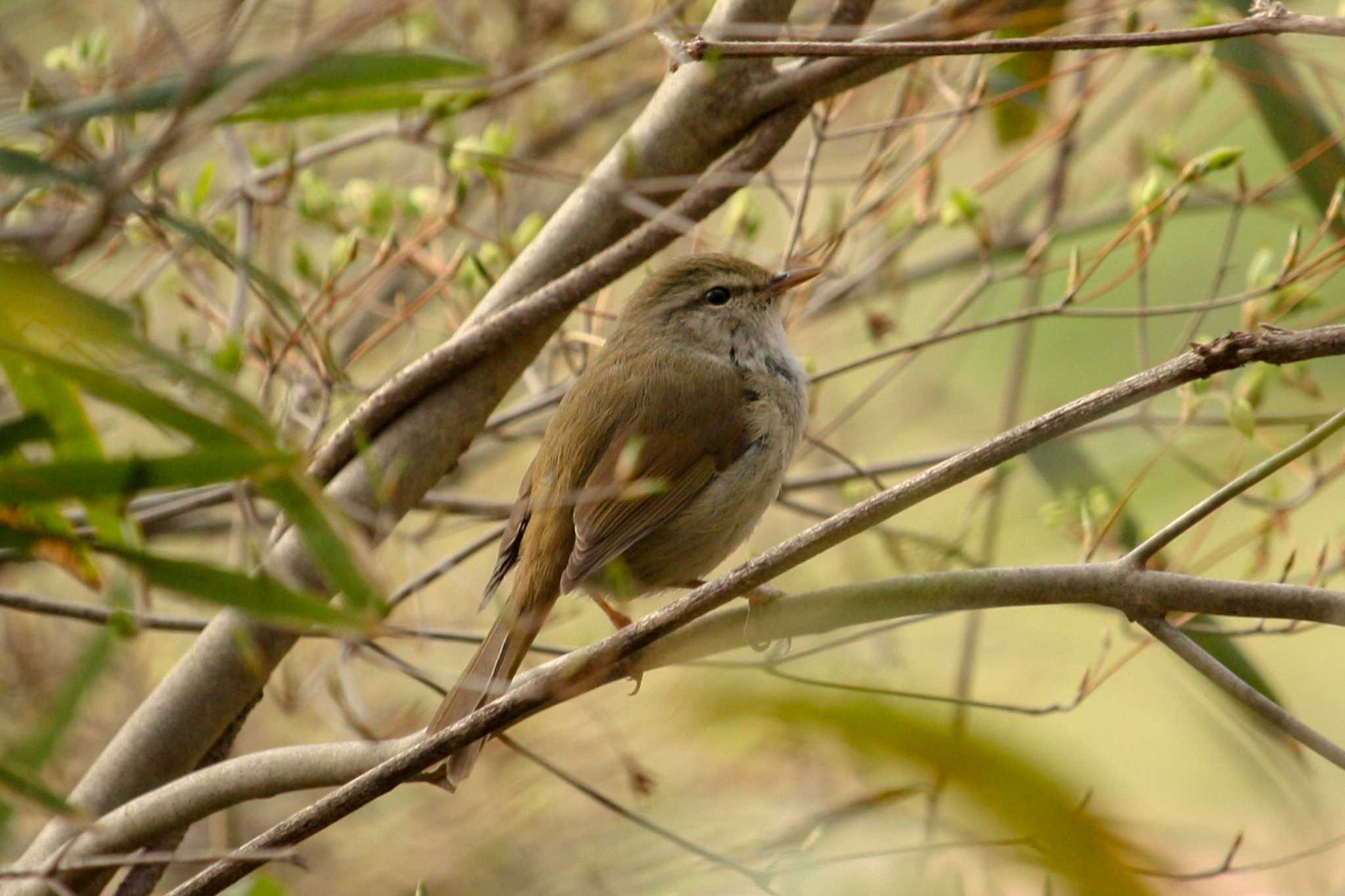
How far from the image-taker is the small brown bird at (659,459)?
3.23 metres

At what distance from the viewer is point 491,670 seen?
293 cm

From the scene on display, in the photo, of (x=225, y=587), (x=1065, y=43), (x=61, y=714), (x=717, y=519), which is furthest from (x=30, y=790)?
(x=717, y=519)

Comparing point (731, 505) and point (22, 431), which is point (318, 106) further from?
point (731, 505)

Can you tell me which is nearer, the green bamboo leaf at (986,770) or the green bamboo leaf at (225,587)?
the green bamboo leaf at (986,770)

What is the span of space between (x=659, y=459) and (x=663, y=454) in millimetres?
24

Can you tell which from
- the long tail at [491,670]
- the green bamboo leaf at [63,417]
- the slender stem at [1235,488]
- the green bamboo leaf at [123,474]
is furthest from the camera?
the long tail at [491,670]

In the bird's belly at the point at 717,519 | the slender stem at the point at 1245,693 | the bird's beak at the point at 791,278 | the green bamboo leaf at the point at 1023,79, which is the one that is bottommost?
the slender stem at the point at 1245,693

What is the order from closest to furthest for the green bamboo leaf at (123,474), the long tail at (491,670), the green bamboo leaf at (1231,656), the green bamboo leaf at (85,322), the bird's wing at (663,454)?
the green bamboo leaf at (85,322)
the green bamboo leaf at (123,474)
the long tail at (491,670)
the green bamboo leaf at (1231,656)
the bird's wing at (663,454)

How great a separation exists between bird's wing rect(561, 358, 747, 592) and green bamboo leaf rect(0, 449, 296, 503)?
5.20ft

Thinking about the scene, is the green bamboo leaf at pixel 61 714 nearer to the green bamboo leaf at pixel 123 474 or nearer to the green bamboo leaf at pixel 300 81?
the green bamboo leaf at pixel 123 474

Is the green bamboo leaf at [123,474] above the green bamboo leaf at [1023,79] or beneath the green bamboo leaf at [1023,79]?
beneath

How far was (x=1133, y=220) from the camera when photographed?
3434 mm

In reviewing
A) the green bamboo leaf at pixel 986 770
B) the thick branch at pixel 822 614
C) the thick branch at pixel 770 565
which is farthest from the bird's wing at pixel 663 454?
the green bamboo leaf at pixel 986 770

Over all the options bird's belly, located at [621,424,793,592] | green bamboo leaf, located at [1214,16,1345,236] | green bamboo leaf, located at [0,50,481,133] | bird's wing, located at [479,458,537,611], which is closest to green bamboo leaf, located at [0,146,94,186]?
green bamboo leaf, located at [0,50,481,133]
